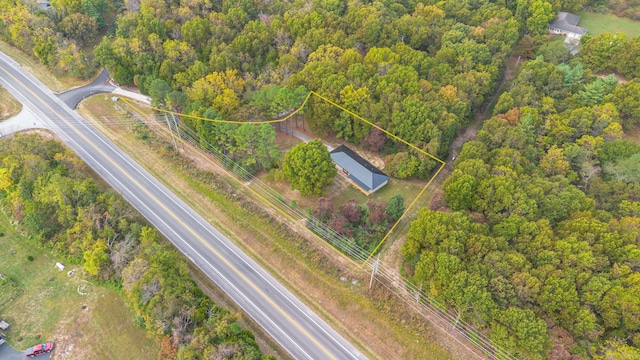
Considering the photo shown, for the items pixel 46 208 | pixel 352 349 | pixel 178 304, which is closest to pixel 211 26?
pixel 46 208

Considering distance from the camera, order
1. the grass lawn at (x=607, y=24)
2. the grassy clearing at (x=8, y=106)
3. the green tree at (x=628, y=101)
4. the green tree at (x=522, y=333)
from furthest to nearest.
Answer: the grass lawn at (x=607, y=24) → the grassy clearing at (x=8, y=106) → the green tree at (x=628, y=101) → the green tree at (x=522, y=333)

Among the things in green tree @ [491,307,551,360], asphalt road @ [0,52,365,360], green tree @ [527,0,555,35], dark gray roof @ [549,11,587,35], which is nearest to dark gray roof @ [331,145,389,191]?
asphalt road @ [0,52,365,360]

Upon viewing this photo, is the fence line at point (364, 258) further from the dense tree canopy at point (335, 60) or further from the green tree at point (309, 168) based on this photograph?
the dense tree canopy at point (335, 60)

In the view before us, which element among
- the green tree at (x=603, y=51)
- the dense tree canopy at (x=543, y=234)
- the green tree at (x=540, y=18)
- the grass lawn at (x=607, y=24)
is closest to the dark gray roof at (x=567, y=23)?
the green tree at (x=540, y=18)

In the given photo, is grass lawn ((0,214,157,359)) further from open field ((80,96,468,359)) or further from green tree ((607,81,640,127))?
green tree ((607,81,640,127))

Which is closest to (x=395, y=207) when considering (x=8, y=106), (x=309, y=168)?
(x=309, y=168)

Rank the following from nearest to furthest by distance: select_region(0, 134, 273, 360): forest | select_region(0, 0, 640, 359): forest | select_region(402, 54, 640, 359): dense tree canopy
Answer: select_region(402, 54, 640, 359): dense tree canopy < select_region(0, 134, 273, 360): forest < select_region(0, 0, 640, 359): forest
